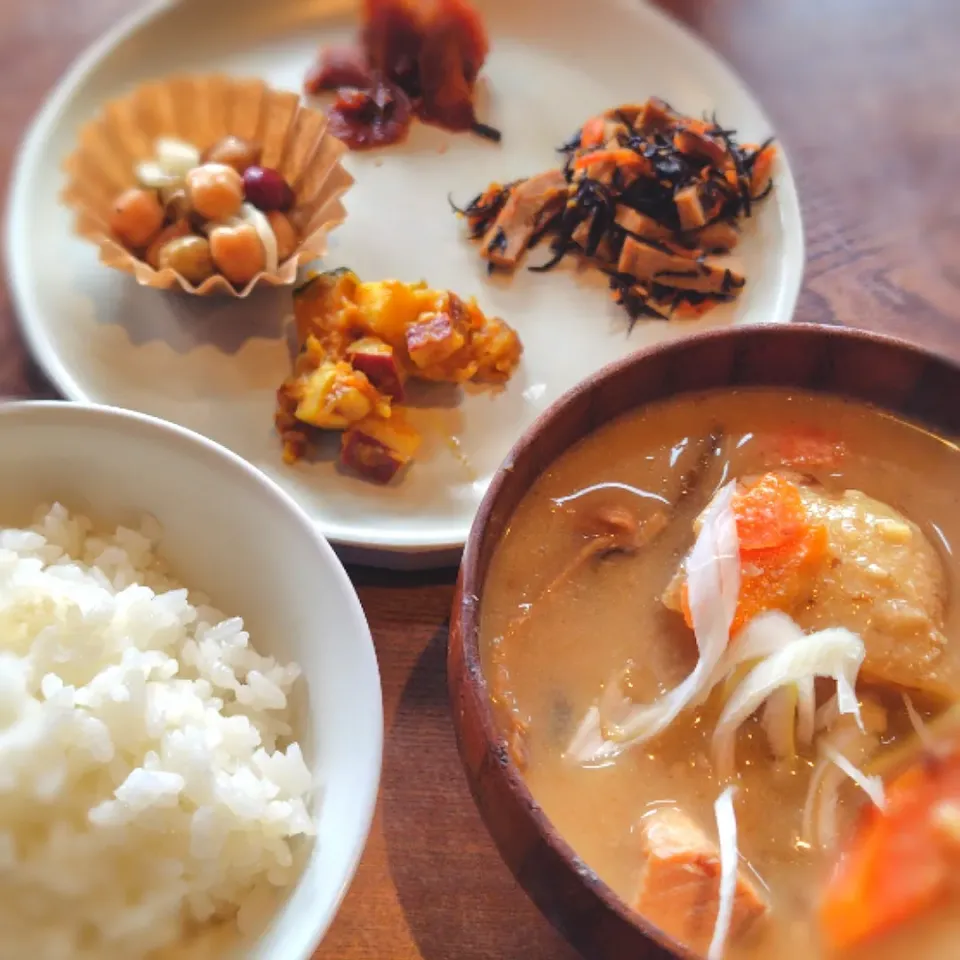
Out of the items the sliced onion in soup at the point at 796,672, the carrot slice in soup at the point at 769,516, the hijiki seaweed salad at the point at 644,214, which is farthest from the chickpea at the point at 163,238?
the sliced onion in soup at the point at 796,672

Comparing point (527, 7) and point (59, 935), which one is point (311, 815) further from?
point (527, 7)

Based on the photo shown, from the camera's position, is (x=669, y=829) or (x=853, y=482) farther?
(x=853, y=482)

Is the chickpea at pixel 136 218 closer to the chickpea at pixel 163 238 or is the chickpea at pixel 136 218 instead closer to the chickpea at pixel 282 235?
the chickpea at pixel 163 238

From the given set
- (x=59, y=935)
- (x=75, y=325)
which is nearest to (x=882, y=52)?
(x=75, y=325)

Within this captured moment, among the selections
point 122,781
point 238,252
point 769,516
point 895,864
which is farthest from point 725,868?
point 238,252

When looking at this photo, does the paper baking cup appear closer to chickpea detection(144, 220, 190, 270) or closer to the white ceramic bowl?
chickpea detection(144, 220, 190, 270)

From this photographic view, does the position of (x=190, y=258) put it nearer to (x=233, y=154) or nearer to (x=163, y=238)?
(x=163, y=238)
